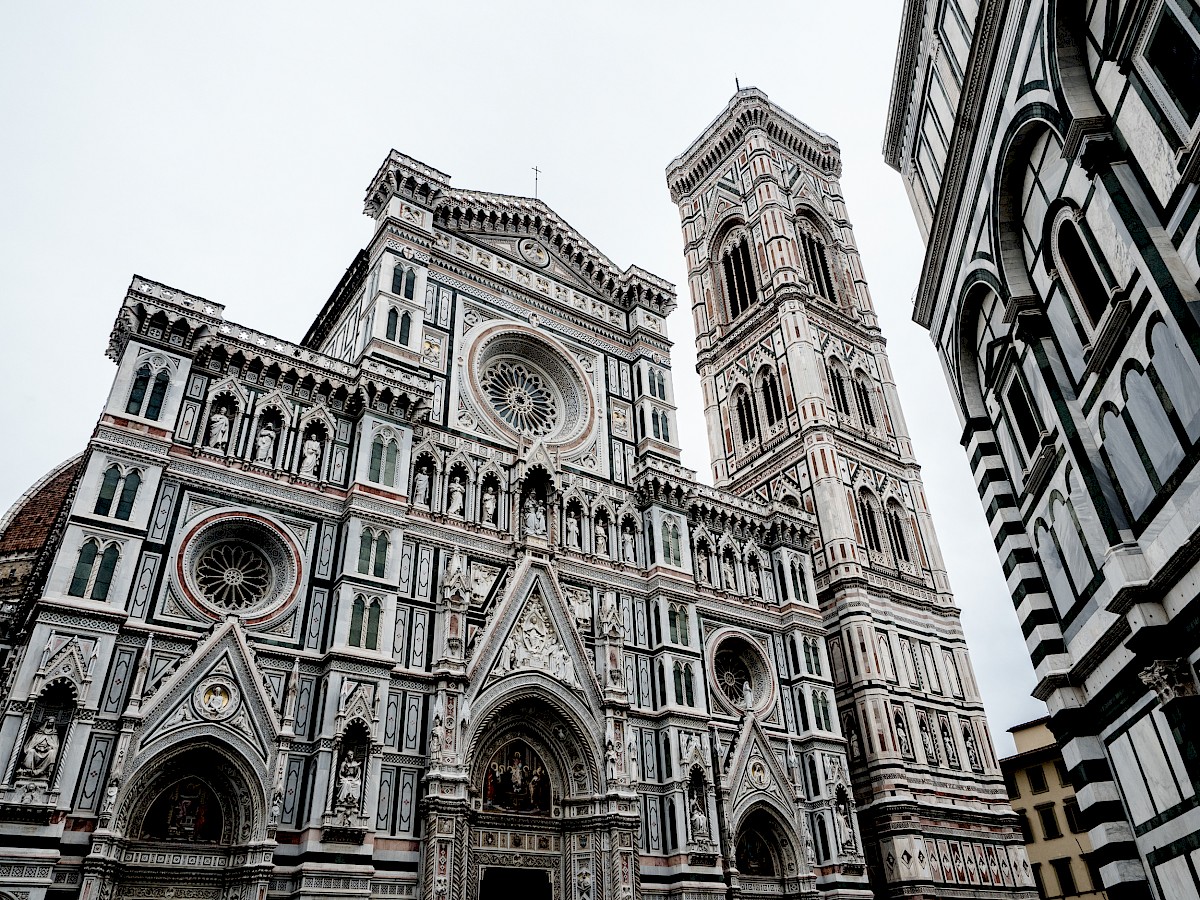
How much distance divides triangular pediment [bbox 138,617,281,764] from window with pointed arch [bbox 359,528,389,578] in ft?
9.69

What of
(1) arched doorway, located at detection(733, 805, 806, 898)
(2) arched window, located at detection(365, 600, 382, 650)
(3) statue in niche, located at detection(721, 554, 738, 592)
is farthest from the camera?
(3) statue in niche, located at detection(721, 554, 738, 592)

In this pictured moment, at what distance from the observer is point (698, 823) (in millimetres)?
20703

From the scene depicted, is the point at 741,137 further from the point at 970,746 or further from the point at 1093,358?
the point at 1093,358

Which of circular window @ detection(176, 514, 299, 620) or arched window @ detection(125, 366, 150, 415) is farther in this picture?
arched window @ detection(125, 366, 150, 415)

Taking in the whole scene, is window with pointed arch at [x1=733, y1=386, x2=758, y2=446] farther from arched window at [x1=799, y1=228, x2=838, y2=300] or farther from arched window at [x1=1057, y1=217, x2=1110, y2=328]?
arched window at [x1=1057, y1=217, x2=1110, y2=328]

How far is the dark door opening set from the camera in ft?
60.0

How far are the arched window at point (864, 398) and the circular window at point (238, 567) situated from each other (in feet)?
80.9

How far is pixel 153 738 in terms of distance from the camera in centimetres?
1516

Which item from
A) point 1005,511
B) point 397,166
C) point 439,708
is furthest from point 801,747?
point 397,166

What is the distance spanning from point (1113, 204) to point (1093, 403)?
8.78ft

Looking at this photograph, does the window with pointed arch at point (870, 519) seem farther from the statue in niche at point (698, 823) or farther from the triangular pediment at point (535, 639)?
the triangular pediment at point (535, 639)

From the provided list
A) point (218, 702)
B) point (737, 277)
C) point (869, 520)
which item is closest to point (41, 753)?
point (218, 702)

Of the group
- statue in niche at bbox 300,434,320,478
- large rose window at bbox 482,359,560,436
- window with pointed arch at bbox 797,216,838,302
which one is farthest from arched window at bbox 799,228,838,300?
statue in niche at bbox 300,434,320,478

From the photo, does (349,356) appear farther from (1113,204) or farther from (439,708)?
(1113,204)
